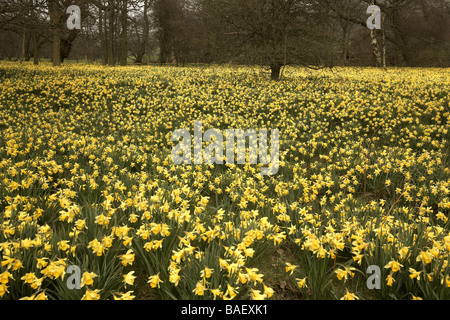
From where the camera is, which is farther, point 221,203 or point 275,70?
point 275,70

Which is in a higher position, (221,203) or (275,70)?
(275,70)

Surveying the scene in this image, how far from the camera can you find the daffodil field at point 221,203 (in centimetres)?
194

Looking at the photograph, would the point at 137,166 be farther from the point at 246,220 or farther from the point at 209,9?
the point at 209,9

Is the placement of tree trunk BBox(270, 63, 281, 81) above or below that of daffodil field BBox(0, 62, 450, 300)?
above

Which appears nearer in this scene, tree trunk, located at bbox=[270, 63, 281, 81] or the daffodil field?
the daffodil field

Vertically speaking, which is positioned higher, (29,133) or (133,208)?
(29,133)

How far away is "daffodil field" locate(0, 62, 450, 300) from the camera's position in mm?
1944

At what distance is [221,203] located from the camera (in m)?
3.59

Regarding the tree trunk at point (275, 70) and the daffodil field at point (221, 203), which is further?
the tree trunk at point (275, 70)
